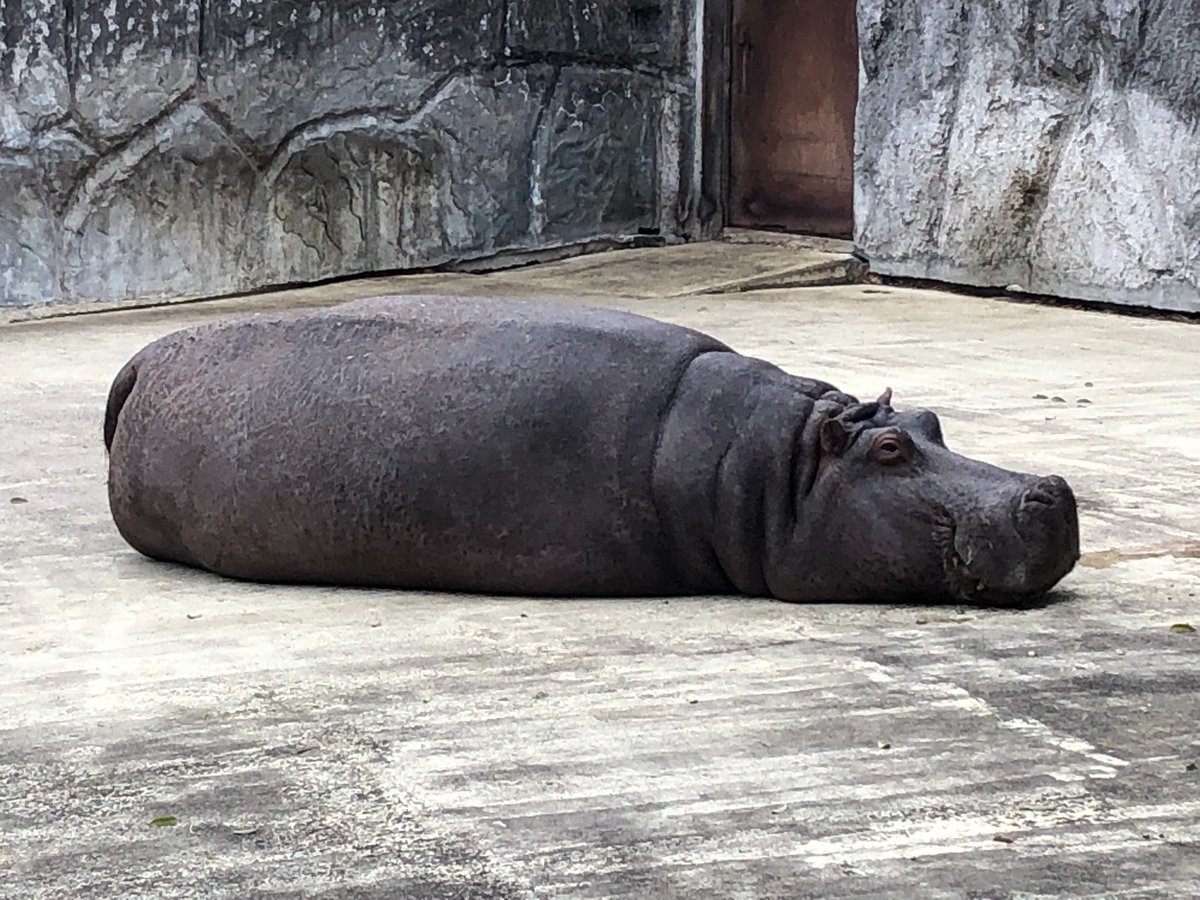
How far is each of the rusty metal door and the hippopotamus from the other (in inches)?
267

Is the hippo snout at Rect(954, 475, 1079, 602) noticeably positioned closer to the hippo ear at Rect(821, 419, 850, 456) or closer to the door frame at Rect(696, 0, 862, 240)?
the hippo ear at Rect(821, 419, 850, 456)

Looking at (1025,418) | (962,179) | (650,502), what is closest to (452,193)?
(962,179)

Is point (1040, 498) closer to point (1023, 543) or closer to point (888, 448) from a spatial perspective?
point (1023, 543)

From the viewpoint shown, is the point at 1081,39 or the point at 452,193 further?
the point at 452,193

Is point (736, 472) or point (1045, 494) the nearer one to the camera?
point (1045, 494)

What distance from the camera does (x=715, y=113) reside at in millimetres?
10805

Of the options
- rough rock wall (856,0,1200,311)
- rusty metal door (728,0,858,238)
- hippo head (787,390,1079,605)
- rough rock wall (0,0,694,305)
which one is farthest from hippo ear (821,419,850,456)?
rusty metal door (728,0,858,238)

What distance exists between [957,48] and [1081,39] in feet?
2.44

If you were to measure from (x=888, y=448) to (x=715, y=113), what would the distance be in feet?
25.2

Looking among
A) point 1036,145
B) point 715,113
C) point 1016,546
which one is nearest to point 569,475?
point 1016,546

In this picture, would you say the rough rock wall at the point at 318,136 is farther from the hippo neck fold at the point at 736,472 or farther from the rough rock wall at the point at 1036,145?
the hippo neck fold at the point at 736,472

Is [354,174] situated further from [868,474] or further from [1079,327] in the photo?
[868,474]

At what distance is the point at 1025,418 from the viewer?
555 centimetres

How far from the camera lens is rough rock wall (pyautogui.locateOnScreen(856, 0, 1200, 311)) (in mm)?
8172
